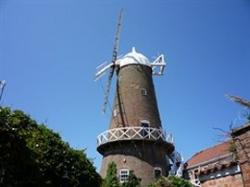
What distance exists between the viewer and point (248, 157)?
5.40m

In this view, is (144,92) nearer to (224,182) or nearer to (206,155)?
(206,155)

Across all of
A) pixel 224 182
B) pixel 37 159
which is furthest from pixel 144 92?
pixel 224 182

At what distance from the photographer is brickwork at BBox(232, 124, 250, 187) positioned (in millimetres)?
5316

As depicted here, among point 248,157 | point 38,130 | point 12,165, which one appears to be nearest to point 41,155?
point 38,130

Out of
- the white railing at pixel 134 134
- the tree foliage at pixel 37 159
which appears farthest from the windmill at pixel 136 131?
the tree foliage at pixel 37 159

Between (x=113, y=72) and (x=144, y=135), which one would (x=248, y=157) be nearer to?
(x=144, y=135)

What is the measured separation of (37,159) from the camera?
1434 centimetres

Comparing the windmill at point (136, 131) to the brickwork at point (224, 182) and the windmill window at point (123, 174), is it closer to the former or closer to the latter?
the windmill window at point (123, 174)

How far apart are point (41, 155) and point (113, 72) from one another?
21091mm

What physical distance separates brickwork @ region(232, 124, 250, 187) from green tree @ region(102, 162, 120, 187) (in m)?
21.1

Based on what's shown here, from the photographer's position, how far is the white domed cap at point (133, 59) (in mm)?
33906

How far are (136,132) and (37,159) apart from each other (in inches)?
605

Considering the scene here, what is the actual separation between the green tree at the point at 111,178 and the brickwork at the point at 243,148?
2107 centimetres

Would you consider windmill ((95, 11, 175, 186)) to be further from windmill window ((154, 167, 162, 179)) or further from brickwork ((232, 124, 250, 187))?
brickwork ((232, 124, 250, 187))
